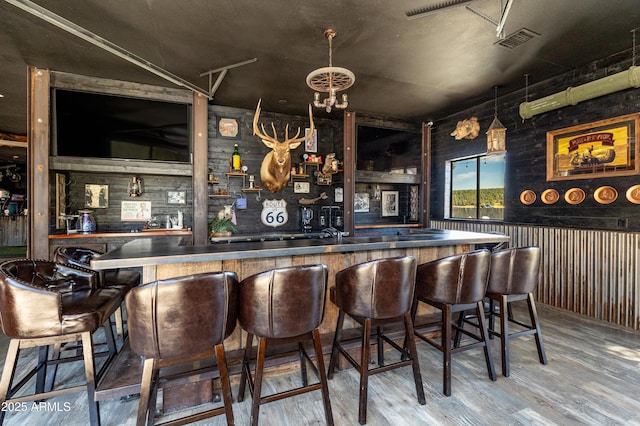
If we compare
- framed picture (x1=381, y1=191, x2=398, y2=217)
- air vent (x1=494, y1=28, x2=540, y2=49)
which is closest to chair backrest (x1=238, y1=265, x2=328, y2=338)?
air vent (x1=494, y1=28, x2=540, y2=49)

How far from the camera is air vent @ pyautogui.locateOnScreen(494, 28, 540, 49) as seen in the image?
2965 millimetres

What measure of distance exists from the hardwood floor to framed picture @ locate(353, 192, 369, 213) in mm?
3753

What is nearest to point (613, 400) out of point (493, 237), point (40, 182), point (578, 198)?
point (493, 237)

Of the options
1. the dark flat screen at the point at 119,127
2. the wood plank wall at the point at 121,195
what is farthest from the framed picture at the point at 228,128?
the wood plank wall at the point at 121,195

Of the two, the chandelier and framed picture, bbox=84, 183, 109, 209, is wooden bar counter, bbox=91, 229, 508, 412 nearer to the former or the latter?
the chandelier

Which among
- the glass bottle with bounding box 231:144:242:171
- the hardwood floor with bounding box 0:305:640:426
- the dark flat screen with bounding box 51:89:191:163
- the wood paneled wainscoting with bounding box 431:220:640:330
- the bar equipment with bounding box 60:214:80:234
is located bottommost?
the hardwood floor with bounding box 0:305:640:426

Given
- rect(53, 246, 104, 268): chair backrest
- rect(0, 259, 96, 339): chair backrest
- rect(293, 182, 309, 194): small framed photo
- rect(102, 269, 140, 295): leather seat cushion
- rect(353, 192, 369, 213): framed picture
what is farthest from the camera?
rect(353, 192, 369, 213): framed picture

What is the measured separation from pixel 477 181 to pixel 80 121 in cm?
641

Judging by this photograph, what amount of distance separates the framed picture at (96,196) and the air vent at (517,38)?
18.8 feet

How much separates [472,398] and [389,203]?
4.72 meters

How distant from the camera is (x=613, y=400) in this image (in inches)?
81.7

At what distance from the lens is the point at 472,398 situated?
211 centimetres

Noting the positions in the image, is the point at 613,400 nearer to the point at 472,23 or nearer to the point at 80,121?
the point at 472,23

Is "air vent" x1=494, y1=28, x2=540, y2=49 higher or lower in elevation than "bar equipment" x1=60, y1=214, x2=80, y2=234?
higher
